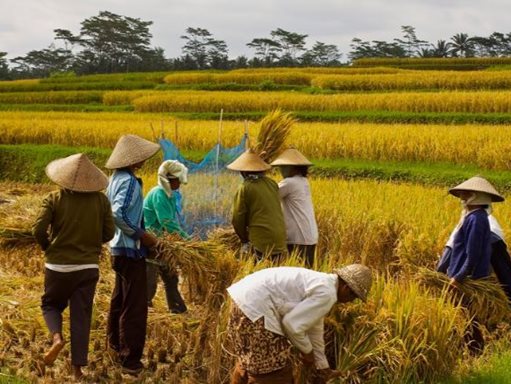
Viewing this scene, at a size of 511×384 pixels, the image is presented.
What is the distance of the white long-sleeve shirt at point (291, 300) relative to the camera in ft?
11.9

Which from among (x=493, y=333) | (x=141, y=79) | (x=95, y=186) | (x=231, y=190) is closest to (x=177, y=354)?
(x=95, y=186)

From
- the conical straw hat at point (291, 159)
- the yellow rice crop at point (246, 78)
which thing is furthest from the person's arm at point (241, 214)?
the yellow rice crop at point (246, 78)

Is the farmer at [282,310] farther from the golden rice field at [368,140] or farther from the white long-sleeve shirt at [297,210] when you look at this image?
the golden rice field at [368,140]

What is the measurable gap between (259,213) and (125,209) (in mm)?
1128

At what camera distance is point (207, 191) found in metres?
8.40

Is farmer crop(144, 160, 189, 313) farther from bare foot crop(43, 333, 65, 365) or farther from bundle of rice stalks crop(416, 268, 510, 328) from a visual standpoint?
bundle of rice stalks crop(416, 268, 510, 328)

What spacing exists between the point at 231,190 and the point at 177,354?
11.7 feet

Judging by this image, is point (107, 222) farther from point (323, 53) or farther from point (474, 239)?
point (323, 53)

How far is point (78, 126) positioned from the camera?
18359mm

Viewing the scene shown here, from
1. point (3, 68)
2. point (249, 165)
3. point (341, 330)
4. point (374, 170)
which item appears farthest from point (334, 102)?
point (3, 68)

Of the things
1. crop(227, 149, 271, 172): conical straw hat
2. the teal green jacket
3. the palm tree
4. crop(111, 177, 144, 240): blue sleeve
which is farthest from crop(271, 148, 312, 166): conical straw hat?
the palm tree

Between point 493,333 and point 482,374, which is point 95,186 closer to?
point 482,374

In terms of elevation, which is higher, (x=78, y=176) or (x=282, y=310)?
(x=78, y=176)

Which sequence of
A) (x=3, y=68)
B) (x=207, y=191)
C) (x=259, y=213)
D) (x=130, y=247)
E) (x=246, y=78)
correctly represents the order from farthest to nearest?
(x=3, y=68), (x=246, y=78), (x=207, y=191), (x=259, y=213), (x=130, y=247)
